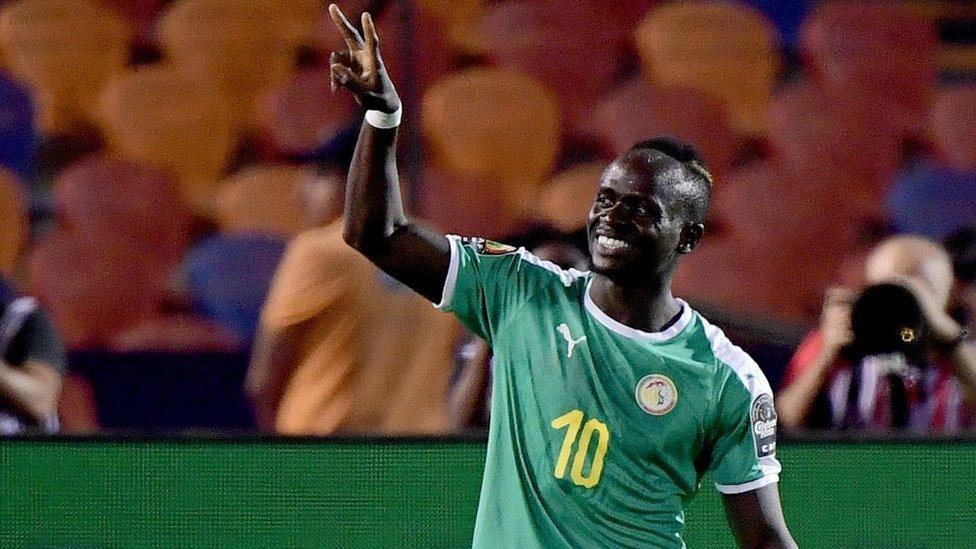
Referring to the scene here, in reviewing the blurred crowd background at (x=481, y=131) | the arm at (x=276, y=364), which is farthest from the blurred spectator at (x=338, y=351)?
the blurred crowd background at (x=481, y=131)

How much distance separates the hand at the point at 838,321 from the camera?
3.60m

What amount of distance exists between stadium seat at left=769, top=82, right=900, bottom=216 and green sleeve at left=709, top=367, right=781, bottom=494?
5.02 meters

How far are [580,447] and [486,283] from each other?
298 millimetres

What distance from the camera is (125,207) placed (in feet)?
22.7

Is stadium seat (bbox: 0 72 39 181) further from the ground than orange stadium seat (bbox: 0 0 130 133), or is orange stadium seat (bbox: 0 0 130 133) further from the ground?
orange stadium seat (bbox: 0 0 130 133)

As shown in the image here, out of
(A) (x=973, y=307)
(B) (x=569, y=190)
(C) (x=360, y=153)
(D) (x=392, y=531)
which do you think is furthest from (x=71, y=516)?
(B) (x=569, y=190)

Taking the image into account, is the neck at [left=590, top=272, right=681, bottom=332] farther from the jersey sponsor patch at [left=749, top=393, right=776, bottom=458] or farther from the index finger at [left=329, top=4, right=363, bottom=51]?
the index finger at [left=329, top=4, right=363, bottom=51]

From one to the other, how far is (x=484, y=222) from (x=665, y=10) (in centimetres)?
141

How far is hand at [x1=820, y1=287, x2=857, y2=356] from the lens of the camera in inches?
142

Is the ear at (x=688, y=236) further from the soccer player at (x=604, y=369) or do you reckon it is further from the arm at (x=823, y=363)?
the arm at (x=823, y=363)

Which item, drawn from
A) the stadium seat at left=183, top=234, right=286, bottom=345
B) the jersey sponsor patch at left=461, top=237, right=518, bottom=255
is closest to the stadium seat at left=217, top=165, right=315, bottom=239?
the stadium seat at left=183, top=234, right=286, bottom=345

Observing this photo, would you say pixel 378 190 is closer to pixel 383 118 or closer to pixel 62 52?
pixel 383 118

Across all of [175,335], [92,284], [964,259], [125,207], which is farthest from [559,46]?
[964,259]

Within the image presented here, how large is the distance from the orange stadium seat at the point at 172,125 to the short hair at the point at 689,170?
492 cm
